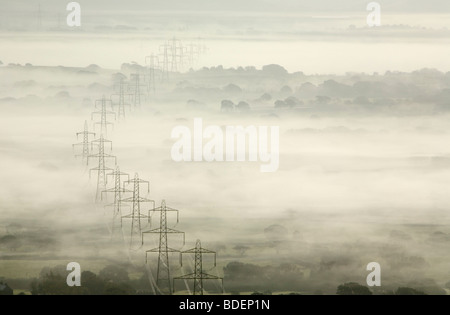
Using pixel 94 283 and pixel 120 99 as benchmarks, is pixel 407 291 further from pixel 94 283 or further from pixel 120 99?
pixel 120 99

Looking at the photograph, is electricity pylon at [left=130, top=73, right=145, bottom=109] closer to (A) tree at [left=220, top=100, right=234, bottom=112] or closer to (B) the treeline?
(A) tree at [left=220, top=100, right=234, bottom=112]

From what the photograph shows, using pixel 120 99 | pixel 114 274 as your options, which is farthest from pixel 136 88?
pixel 114 274

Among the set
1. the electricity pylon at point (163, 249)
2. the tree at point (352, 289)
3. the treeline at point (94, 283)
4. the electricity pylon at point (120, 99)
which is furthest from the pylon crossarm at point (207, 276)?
the electricity pylon at point (120, 99)

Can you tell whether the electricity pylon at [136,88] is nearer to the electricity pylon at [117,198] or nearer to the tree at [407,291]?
the electricity pylon at [117,198]
